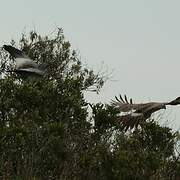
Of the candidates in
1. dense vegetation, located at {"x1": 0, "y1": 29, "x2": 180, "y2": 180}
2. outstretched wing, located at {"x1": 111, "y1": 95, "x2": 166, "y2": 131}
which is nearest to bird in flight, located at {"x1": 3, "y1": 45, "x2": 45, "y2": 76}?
dense vegetation, located at {"x1": 0, "y1": 29, "x2": 180, "y2": 180}

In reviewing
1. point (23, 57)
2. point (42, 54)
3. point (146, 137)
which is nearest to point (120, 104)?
point (146, 137)

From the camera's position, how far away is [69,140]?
11039mm

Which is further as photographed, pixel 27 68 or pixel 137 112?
pixel 27 68

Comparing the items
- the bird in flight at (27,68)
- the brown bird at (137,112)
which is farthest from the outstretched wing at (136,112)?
the bird in flight at (27,68)

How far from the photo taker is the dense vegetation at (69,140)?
399 inches

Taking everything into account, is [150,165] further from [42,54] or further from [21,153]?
[42,54]

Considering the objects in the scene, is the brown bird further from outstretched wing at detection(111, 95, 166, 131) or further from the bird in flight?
the bird in flight

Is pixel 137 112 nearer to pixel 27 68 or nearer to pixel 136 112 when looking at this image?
pixel 136 112

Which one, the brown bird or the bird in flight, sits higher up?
the bird in flight

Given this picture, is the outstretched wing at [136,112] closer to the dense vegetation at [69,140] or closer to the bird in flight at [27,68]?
the dense vegetation at [69,140]

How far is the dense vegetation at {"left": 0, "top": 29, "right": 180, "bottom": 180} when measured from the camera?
10.1 meters

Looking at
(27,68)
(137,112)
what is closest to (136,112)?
(137,112)

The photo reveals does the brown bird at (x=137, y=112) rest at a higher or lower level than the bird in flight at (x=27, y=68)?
lower

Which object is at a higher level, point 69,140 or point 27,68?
point 27,68
